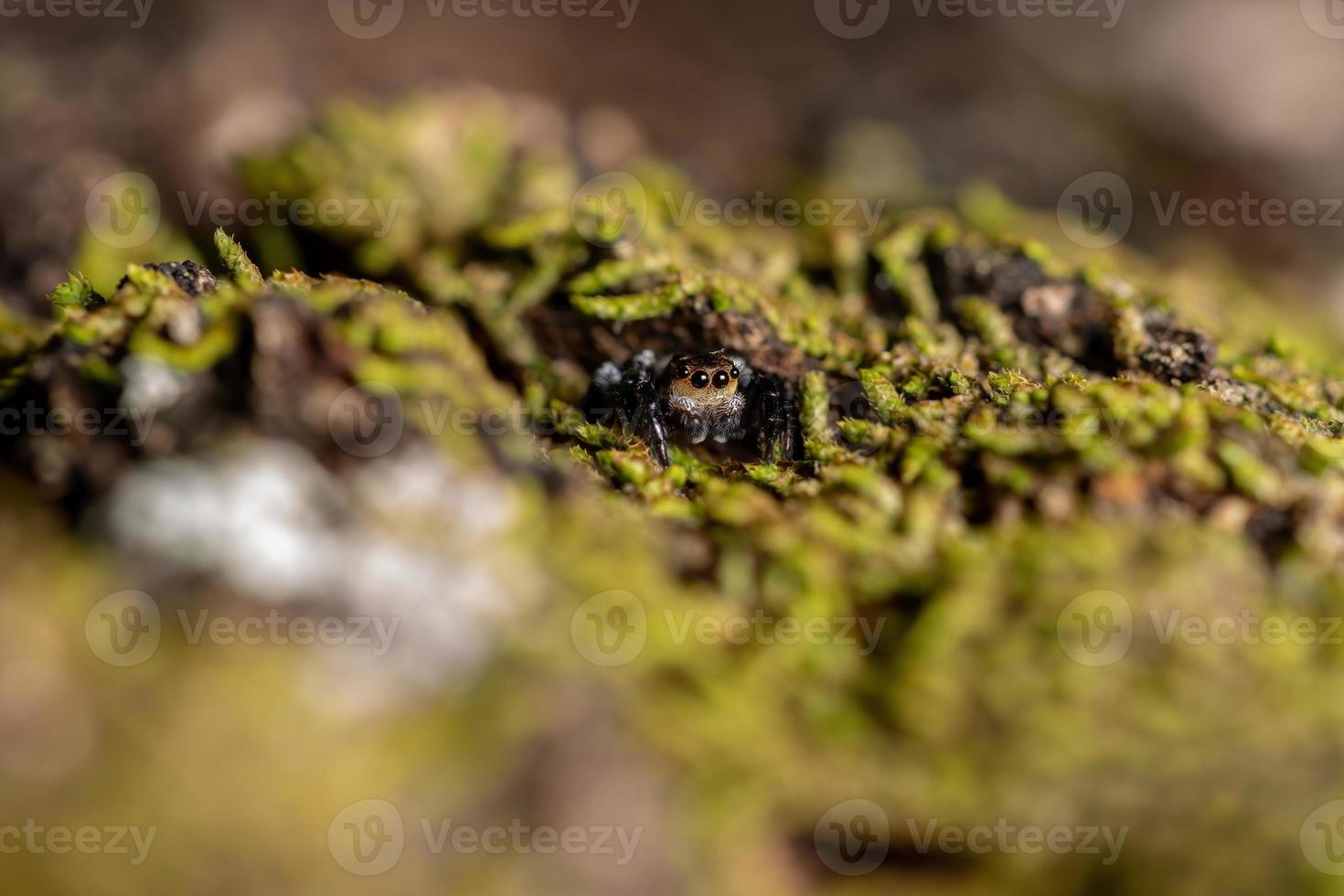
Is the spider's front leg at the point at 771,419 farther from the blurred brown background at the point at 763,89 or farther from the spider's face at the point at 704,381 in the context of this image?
the blurred brown background at the point at 763,89

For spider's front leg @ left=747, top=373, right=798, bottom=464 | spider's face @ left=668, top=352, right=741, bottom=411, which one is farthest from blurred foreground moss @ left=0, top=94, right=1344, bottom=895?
spider's face @ left=668, top=352, right=741, bottom=411

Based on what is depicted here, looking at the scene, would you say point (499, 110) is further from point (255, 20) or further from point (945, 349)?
point (945, 349)

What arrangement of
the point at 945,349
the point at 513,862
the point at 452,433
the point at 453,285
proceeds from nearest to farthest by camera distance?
the point at 513,862 < the point at 452,433 < the point at 945,349 < the point at 453,285

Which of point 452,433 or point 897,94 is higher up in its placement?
point 897,94

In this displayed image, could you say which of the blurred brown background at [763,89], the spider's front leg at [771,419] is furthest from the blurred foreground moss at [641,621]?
the blurred brown background at [763,89]

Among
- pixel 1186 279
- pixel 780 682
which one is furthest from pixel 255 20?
pixel 1186 279

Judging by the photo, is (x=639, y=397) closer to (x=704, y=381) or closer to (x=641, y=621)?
(x=704, y=381)

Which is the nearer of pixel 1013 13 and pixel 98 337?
pixel 98 337

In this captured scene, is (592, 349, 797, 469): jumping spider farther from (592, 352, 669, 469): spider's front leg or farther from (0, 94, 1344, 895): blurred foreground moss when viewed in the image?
(0, 94, 1344, 895): blurred foreground moss
